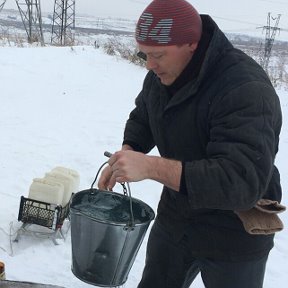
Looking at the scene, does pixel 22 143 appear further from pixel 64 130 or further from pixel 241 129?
pixel 241 129

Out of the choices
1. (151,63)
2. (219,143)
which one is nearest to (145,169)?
(219,143)

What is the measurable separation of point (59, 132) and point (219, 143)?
5.70 m

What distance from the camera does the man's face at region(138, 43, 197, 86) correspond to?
69.7 inches

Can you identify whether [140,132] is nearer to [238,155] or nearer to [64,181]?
[238,155]

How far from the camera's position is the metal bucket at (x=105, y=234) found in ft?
6.42

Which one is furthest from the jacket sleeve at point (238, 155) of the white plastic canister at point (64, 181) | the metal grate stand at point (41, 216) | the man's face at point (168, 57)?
the white plastic canister at point (64, 181)

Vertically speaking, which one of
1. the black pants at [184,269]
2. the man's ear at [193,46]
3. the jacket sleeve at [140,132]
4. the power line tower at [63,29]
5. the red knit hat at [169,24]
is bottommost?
the power line tower at [63,29]

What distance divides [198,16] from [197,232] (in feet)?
2.89

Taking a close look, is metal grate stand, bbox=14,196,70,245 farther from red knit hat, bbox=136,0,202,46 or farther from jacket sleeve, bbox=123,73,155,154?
red knit hat, bbox=136,0,202,46

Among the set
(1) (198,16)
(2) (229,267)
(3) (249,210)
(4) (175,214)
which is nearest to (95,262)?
(4) (175,214)

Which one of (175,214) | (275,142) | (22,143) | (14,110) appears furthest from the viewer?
(14,110)

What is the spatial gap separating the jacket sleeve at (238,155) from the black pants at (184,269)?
17.1 inches

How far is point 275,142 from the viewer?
5.86ft

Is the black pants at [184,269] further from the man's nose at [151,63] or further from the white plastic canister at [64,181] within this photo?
the white plastic canister at [64,181]
